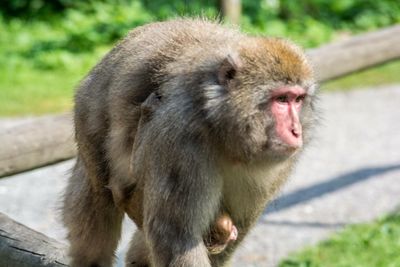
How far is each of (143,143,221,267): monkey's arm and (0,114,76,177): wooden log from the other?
1867 mm

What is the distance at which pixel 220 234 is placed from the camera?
3820mm

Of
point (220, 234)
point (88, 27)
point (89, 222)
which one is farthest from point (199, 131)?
point (88, 27)

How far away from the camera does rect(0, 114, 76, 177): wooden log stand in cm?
532

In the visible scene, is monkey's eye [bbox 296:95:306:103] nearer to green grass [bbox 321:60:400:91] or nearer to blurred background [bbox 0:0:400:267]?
blurred background [bbox 0:0:400:267]

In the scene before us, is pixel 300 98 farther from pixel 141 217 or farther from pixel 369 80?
pixel 369 80

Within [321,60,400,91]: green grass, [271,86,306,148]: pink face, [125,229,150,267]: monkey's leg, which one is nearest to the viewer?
[271,86,306,148]: pink face

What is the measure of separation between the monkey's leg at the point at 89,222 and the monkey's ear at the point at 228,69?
870 mm

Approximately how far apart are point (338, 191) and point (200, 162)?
5.07 m

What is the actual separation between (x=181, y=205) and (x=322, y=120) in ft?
2.79

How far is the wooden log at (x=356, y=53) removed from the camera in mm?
7312

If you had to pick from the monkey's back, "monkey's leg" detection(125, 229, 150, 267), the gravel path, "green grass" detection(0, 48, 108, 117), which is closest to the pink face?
the monkey's back

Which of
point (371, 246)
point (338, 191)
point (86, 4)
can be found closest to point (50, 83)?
point (86, 4)

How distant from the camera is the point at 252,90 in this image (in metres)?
3.61

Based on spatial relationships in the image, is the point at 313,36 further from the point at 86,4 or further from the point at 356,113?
the point at 86,4
